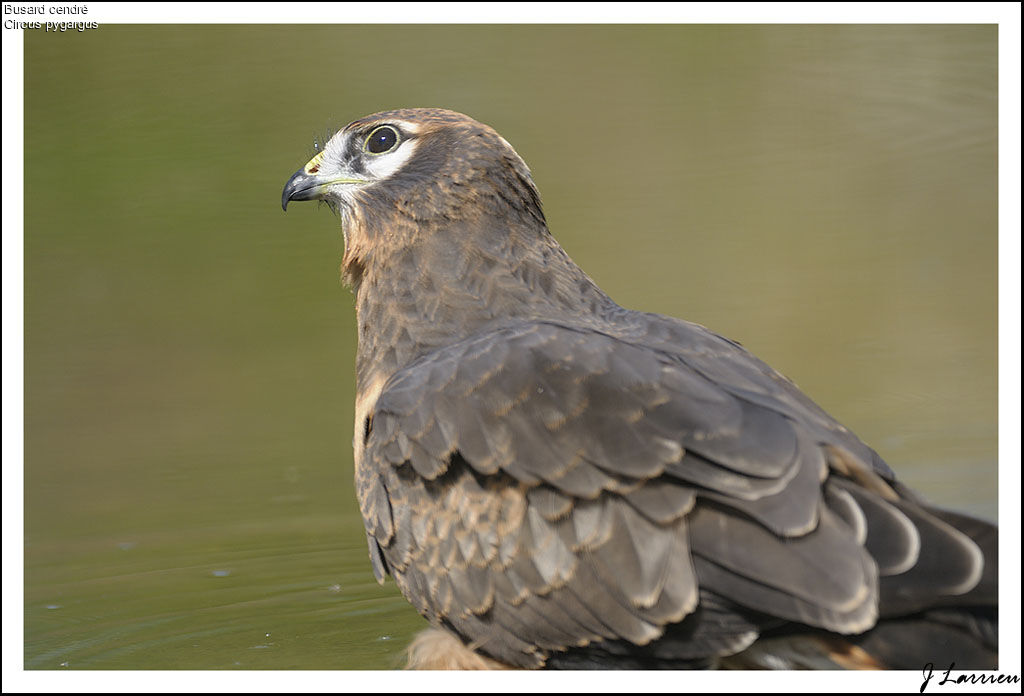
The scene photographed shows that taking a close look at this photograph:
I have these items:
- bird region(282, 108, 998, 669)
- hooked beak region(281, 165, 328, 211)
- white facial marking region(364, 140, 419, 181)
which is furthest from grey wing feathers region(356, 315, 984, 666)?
hooked beak region(281, 165, 328, 211)

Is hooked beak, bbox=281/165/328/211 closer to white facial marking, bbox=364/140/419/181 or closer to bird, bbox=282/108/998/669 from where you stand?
white facial marking, bbox=364/140/419/181

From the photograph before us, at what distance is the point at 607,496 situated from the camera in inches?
166

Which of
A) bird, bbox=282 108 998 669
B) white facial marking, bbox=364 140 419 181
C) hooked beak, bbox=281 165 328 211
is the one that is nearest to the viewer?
bird, bbox=282 108 998 669

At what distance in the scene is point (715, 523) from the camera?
404 centimetres

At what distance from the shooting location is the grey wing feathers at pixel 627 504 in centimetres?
394

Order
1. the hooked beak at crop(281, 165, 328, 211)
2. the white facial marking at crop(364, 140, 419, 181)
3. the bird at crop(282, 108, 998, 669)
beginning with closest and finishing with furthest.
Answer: the bird at crop(282, 108, 998, 669) → the white facial marking at crop(364, 140, 419, 181) → the hooked beak at crop(281, 165, 328, 211)

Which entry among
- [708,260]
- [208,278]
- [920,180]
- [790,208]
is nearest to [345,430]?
[208,278]

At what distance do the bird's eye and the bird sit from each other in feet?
0.91

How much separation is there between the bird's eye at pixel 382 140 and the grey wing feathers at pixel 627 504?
3.44 feet

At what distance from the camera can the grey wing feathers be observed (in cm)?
394

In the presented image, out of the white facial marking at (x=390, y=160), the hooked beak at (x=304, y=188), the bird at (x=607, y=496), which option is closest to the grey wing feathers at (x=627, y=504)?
the bird at (x=607, y=496)

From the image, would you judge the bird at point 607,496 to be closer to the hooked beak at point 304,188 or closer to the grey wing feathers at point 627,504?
the grey wing feathers at point 627,504

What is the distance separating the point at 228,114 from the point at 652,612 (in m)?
6.67

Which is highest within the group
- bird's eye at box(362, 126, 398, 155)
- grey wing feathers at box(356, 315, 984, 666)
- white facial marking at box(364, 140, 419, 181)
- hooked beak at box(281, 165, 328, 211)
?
bird's eye at box(362, 126, 398, 155)
